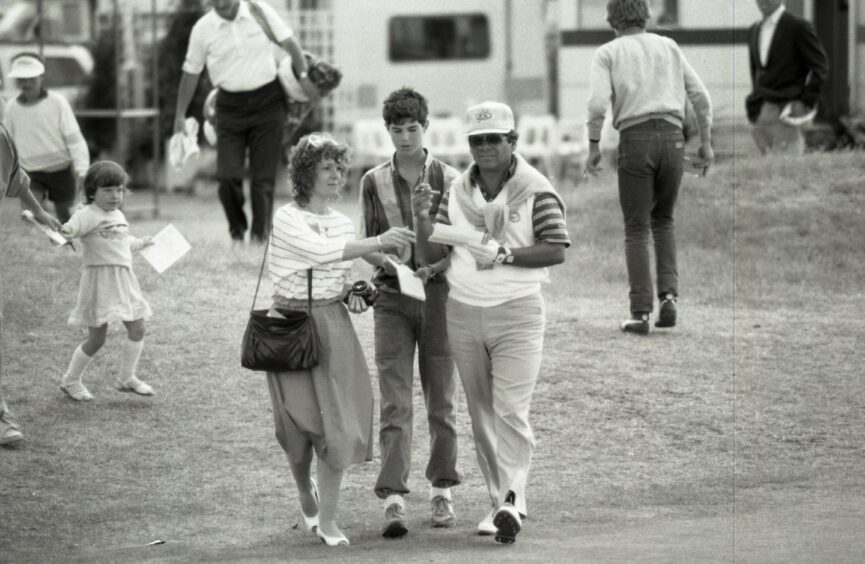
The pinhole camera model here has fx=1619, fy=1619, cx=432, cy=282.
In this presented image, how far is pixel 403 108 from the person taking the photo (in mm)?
6938

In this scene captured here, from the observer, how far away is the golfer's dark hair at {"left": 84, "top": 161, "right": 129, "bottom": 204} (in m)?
8.65

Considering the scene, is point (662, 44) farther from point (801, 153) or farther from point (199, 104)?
point (199, 104)

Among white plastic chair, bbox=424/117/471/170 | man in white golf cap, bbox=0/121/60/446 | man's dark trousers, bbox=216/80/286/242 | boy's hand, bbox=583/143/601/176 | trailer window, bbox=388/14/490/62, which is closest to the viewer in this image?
man in white golf cap, bbox=0/121/60/446

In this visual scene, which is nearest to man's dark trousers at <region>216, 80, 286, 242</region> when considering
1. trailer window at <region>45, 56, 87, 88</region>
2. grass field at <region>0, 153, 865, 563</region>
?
grass field at <region>0, 153, 865, 563</region>

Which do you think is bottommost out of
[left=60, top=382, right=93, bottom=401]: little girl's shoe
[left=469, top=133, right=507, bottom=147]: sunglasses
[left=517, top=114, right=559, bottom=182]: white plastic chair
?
[left=60, top=382, right=93, bottom=401]: little girl's shoe

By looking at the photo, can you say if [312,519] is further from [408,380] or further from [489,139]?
[489,139]

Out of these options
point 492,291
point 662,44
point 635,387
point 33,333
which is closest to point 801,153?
point 662,44

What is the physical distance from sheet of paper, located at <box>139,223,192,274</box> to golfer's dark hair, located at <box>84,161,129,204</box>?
0.51 metres

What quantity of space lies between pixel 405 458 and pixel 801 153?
9.04 meters

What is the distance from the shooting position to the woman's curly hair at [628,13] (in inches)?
399

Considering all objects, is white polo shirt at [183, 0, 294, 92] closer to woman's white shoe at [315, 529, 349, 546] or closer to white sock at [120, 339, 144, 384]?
white sock at [120, 339, 144, 384]

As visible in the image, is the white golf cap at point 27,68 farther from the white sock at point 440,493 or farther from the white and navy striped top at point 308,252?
the white sock at point 440,493

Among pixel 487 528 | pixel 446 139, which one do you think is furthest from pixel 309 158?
pixel 446 139

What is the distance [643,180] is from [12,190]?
399cm
